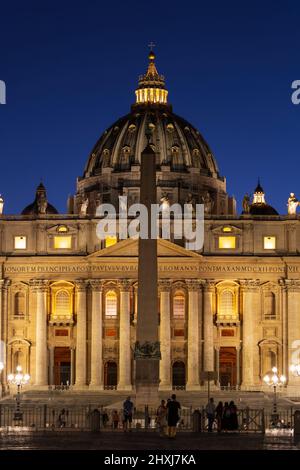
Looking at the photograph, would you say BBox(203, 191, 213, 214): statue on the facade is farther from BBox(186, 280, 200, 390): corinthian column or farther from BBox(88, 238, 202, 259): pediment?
BBox(186, 280, 200, 390): corinthian column

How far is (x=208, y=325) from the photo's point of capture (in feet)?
371

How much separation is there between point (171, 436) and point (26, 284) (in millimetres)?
62200

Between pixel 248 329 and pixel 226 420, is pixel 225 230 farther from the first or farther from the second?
pixel 226 420

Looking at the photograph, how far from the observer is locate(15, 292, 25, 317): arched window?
11456cm

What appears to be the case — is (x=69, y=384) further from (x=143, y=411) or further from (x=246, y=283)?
(x=143, y=411)

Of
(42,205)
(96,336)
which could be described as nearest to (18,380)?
(96,336)

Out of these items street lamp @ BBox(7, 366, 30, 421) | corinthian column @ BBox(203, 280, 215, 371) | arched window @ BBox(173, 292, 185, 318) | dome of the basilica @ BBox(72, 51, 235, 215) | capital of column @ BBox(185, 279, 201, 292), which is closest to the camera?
street lamp @ BBox(7, 366, 30, 421)

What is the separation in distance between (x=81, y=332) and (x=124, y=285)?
16.1 feet

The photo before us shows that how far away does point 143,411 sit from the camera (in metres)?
62.4

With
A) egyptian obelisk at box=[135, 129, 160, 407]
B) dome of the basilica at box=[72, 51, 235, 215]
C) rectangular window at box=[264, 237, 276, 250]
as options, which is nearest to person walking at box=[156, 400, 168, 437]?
egyptian obelisk at box=[135, 129, 160, 407]

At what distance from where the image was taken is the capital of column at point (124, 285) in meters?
113

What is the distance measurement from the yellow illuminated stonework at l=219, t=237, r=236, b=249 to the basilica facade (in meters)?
0.08

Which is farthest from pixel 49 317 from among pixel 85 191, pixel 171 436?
→ pixel 171 436

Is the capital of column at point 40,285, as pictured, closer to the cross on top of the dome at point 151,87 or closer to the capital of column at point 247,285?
the capital of column at point 247,285
